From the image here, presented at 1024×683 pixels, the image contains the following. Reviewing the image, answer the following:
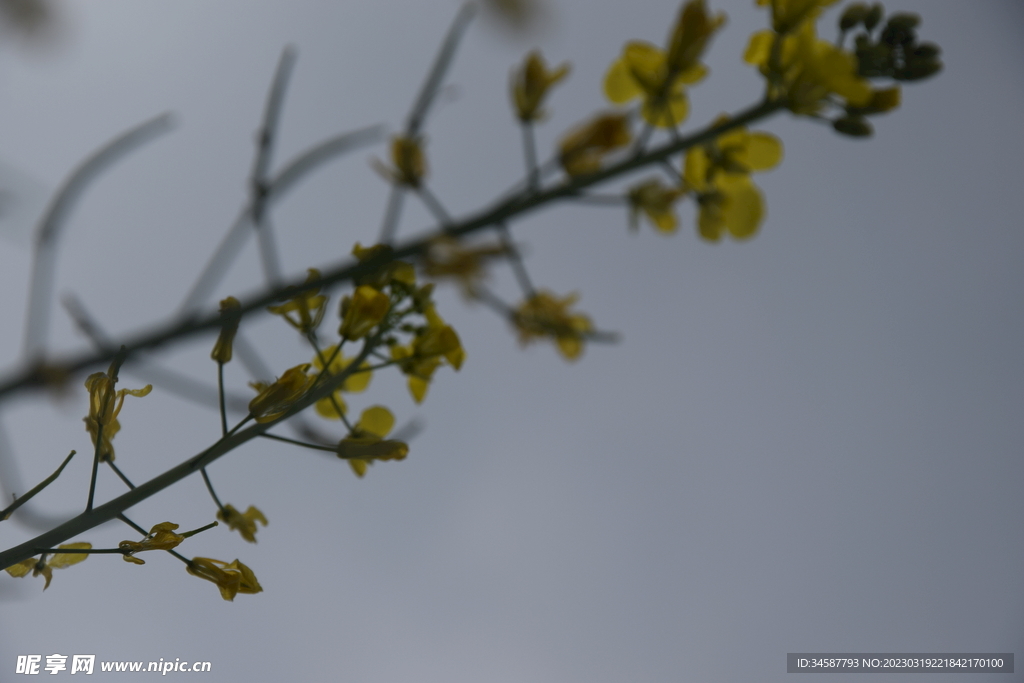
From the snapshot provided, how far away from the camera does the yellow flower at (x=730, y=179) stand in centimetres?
115

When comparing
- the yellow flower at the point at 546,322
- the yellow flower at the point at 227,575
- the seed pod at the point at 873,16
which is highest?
the seed pod at the point at 873,16

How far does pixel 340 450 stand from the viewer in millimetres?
1353

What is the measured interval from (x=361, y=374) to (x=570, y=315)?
0.76m

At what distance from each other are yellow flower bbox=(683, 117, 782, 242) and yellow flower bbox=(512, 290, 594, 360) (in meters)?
0.33

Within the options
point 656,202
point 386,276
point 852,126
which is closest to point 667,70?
point 656,202

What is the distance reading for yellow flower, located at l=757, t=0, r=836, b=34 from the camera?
A: 111 cm

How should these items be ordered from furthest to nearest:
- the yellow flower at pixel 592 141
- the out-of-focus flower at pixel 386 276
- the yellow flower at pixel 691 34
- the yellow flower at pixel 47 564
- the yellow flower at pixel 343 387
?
the yellow flower at pixel 343 387 < the yellow flower at pixel 47 564 < the out-of-focus flower at pixel 386 276 < the yellow flower at pixel 691 34 < the yellow flower at pixel 592 141

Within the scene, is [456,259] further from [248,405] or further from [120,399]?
[120,399]

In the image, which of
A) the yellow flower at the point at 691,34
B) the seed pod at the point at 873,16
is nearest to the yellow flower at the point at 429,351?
the yellow flower at the point at 691,34

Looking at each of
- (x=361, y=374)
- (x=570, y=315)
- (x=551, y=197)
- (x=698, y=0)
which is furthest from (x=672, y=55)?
(x=361, y=374)

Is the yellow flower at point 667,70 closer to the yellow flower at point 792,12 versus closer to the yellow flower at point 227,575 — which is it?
the yellow flower at point 792,12

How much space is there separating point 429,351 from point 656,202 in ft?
2.23

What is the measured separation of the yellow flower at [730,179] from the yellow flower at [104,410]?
1.21 metres

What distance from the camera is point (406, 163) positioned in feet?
3.13
